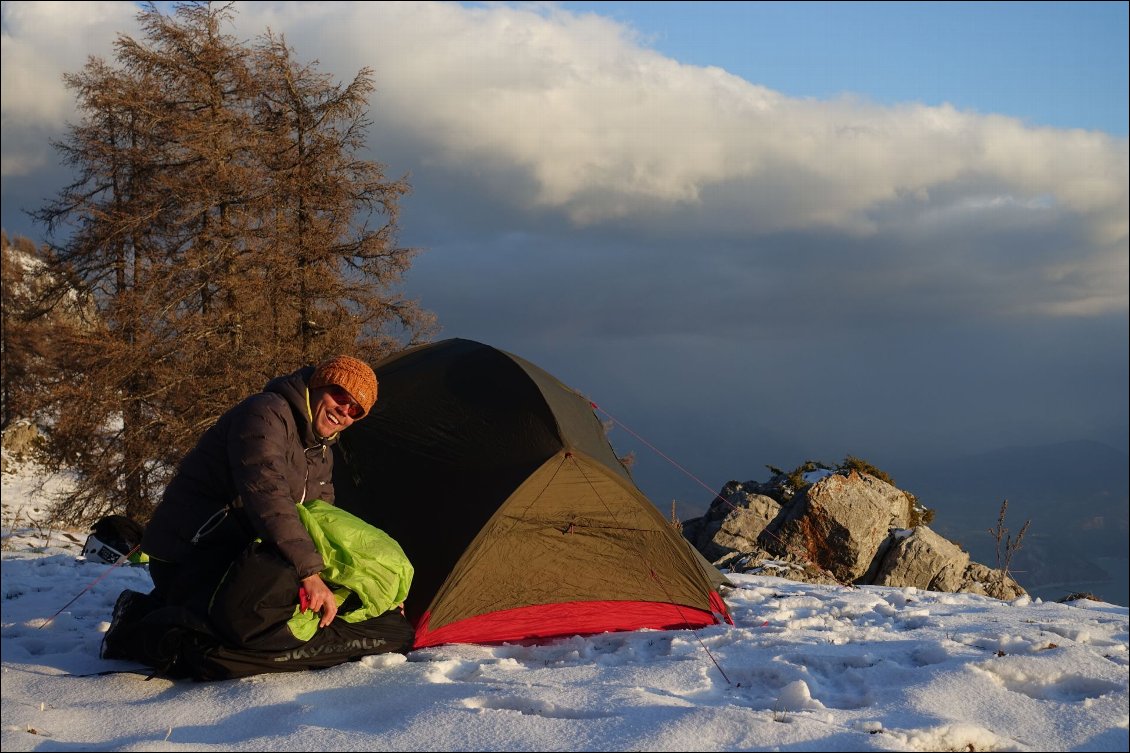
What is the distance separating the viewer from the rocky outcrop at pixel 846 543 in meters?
11.2

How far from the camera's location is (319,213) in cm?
1967

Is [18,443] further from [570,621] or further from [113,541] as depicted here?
[570,621]

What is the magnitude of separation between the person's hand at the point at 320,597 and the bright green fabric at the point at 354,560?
79 mm

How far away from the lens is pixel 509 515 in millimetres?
6328

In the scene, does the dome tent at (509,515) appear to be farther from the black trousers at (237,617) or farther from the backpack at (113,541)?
the backpack at (113,541)

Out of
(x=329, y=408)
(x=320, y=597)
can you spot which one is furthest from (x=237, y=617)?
(x=329, y=408)

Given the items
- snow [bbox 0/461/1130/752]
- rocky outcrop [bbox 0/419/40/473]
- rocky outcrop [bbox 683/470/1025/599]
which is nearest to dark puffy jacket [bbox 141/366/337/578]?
snow [bbox 0/461/1130/752]

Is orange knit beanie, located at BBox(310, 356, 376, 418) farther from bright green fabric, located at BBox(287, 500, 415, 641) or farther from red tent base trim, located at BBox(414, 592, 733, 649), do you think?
red tent base trim, located at BBox(414, 592, 733, 649)

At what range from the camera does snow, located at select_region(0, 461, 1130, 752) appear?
3.66 metres

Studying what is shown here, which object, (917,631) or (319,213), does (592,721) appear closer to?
(917,631)

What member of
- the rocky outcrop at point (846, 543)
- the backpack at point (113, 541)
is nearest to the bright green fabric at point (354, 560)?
the backpack at point (113, 541)

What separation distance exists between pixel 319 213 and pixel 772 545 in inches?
521

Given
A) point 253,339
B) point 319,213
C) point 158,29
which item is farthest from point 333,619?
point 158,29

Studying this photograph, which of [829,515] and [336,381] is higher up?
[336,381]
